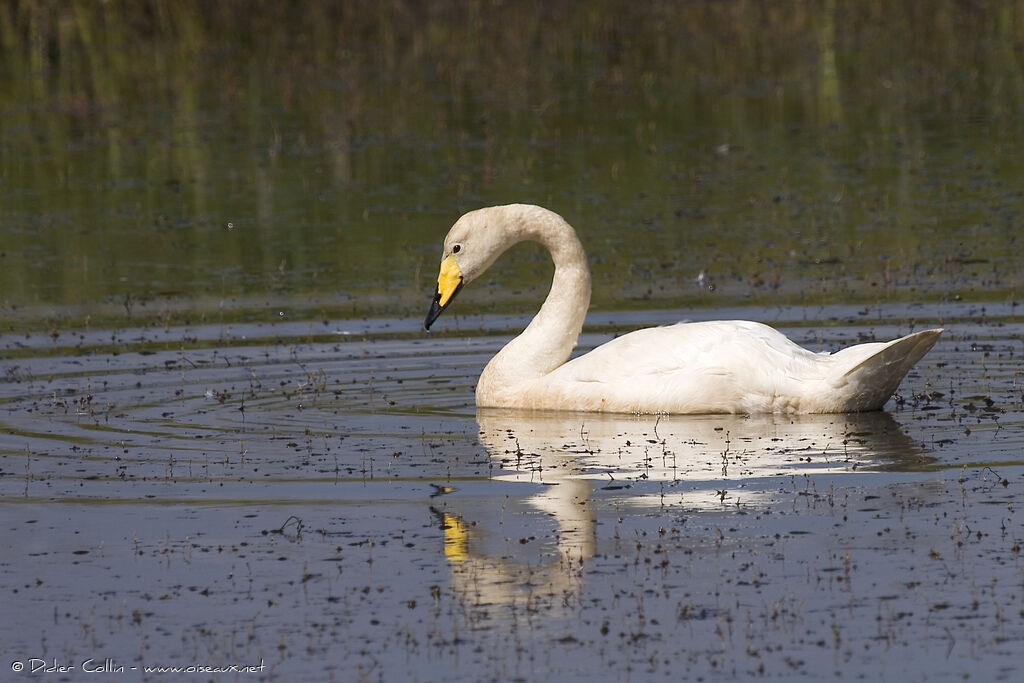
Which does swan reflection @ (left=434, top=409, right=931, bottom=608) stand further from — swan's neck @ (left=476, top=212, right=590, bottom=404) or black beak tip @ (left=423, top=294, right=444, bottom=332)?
black beak tip @ (left=423, top=294, right=444, bottom=332)

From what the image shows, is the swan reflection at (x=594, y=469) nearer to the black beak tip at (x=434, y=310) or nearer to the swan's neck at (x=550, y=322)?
the swan's neck at (x=550, y=322)

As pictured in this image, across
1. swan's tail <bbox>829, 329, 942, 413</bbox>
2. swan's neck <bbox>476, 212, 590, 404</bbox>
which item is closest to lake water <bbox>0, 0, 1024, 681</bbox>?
swan's tail <bbox>829, 329, 942, 413</bbox>

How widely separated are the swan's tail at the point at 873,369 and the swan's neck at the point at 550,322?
221 centimetres

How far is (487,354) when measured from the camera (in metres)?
14.8

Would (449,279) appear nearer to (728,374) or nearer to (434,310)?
(434,310)

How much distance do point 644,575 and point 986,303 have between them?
7.83m

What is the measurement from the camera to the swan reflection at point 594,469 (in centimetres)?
872

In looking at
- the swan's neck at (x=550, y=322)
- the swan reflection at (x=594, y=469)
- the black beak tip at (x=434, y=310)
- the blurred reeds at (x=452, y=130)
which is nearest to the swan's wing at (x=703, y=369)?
the swan reflection at (x=594, y=469)

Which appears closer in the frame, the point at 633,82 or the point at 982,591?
the point at 982,591

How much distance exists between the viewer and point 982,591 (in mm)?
8102

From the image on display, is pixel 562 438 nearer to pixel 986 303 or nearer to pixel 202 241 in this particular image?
pixel 986 303

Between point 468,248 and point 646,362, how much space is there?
180cm

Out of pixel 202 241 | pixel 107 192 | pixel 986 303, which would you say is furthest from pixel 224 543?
pixel 107 192

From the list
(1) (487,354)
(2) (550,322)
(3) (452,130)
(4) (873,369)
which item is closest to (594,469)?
(4) (873,369)
